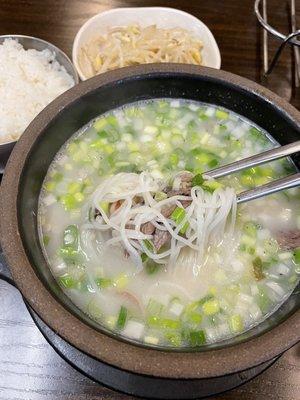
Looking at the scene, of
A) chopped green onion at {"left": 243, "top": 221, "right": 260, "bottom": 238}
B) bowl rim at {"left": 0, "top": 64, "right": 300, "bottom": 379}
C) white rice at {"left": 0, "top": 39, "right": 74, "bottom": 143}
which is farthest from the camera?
white rice at {"left": 0, "top": 39, "right": 74, "bottom": 143}

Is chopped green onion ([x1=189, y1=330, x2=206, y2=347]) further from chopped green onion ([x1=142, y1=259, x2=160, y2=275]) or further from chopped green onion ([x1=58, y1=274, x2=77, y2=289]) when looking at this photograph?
chopped green onion ([x1=58, y1=274, x2=77, y2=289])

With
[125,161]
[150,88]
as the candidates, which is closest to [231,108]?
[150,88]

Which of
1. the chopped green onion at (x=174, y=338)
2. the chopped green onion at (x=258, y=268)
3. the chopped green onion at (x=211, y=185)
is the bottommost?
the chopped green onion at (x=174, y=338)

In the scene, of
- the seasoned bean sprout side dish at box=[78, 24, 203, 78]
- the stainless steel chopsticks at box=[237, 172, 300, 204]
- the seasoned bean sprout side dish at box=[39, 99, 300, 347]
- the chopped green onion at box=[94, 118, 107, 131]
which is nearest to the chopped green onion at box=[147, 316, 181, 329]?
the seasoned bean sprout side dish at box=[39, 99, 300, 347]

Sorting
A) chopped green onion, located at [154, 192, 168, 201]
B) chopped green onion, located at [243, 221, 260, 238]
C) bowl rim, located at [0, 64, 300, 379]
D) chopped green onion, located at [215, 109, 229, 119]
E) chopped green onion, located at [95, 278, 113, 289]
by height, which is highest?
chopped green onion, located at [215, 109, 229, 119]

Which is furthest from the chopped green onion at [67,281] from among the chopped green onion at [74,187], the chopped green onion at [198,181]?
the chopped green onion at [198,181]

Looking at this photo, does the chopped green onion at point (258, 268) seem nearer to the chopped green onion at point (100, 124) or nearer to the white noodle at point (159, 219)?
the white noodle at point (159, 219)

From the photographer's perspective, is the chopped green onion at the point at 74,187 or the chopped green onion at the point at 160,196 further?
the chopped green onion at the point at 74,187

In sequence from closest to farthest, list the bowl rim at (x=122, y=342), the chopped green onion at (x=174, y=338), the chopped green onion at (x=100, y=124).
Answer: the bowl rim at (x=122, y=342) → the chopped green onion at (x=174, y=338) → the chopped green onion at (x=100, y=124)
